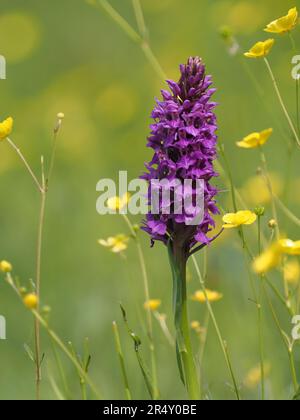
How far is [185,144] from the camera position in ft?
6.48

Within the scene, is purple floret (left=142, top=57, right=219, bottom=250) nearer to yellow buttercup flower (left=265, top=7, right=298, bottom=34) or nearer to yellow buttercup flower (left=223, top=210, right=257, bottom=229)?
yellow buttercup flower (left=223, top=210, right=257, bottom=229)

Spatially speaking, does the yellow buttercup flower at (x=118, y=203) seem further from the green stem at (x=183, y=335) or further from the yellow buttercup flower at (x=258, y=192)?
the yellow buttercup flower at (x=258, y=192)

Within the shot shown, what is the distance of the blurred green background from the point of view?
127 inches

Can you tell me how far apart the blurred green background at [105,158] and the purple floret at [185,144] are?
0.35m

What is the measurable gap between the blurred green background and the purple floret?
348 mm

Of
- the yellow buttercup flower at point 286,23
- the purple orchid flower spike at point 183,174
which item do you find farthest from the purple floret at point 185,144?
the yellow buttercup flower at point 286,23

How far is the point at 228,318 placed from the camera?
338 centimetres

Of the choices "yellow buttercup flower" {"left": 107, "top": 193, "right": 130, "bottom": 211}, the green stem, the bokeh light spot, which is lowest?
the green stem

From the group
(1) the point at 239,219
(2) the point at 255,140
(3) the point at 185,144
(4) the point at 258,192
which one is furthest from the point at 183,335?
(4) the point at 258,192

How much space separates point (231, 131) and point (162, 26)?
1981 mm

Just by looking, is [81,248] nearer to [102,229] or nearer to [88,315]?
[102,229]

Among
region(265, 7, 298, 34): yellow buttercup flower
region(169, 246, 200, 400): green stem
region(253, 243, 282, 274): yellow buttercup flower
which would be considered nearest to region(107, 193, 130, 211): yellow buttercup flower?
region(169, 246, 200, 400): green stem

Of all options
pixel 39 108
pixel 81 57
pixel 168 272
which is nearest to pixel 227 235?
pixel 168 272

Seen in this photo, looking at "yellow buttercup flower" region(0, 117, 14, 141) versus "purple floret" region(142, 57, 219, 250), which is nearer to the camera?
"purple floret" region(142, 57, 219, 250)
